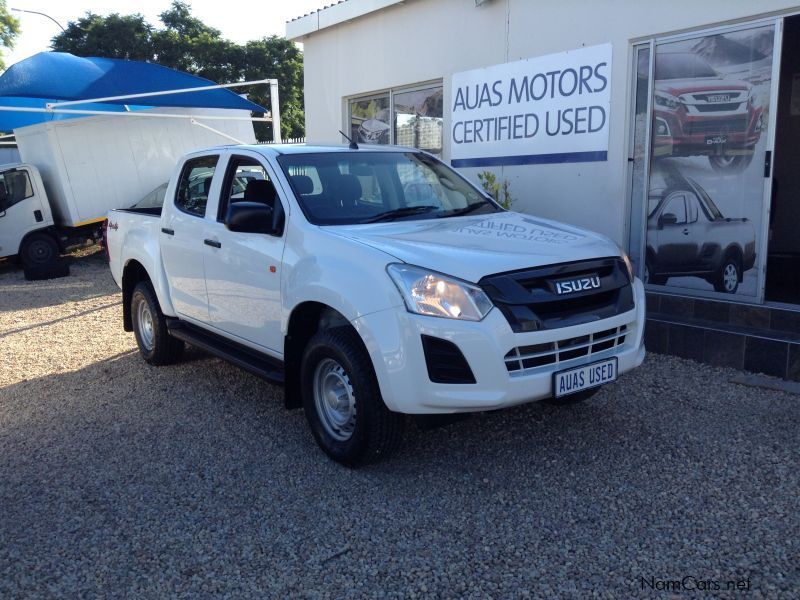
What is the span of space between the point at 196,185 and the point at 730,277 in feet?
15.5

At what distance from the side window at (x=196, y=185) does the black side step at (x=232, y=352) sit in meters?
0.94

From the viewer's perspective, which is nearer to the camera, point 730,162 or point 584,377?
point 584,377

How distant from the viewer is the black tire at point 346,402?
3.80m

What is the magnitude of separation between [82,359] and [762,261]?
6.41 m

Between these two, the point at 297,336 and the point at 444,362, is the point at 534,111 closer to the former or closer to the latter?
the point at 297,336

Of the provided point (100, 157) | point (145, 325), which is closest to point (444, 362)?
point (145, 325)

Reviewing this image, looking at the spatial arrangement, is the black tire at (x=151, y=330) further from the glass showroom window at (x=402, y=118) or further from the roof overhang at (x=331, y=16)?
the roof overhang at (x=331, y=16)

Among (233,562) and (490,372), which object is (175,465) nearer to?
(233,562)

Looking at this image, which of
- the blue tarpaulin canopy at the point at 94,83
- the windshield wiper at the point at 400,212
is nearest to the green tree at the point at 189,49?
the blue tarpaulin canopy at the point at 94,83

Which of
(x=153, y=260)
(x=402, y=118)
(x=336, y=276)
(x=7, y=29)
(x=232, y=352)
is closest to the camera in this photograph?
(x=336, y=276)

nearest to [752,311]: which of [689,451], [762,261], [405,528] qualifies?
[762,261]

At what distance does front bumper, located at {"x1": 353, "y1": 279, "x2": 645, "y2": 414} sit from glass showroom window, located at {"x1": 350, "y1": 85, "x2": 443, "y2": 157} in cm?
630

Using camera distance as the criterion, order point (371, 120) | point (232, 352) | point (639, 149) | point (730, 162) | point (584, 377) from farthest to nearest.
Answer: point (371, 120) < point (639, 149) < point (730, 162) < point (232, 352) < point (584, 377)

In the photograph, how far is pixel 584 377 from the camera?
3.78 m
